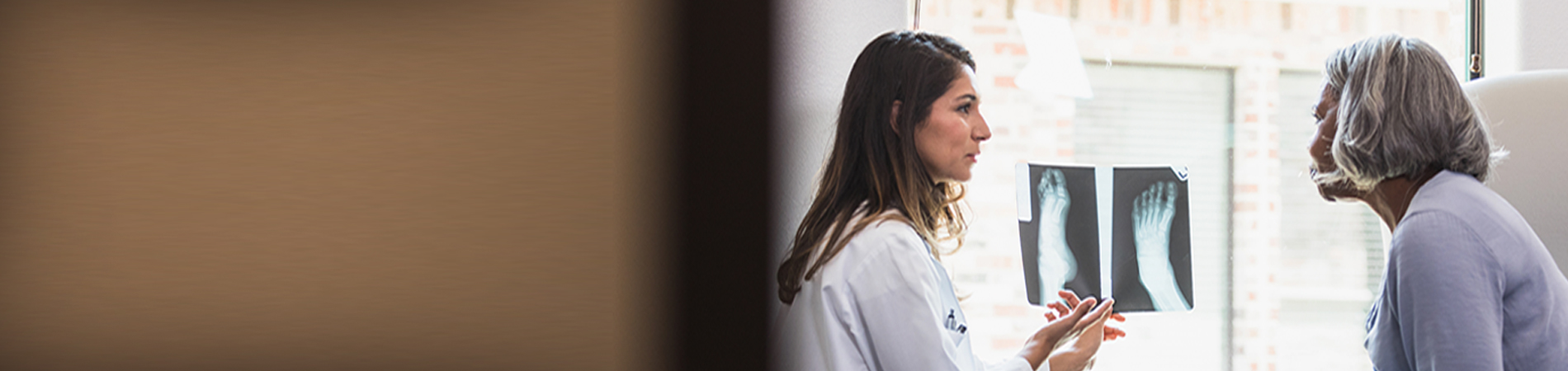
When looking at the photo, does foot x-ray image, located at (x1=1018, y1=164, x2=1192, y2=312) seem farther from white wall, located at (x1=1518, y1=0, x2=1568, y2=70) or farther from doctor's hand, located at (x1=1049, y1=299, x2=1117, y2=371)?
white wall, located at (x1=1518, y1=0, x2=1568, y2=70)

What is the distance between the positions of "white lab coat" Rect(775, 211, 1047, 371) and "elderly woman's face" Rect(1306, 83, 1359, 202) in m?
0.47

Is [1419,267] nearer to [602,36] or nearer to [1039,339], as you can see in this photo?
[1039,339]

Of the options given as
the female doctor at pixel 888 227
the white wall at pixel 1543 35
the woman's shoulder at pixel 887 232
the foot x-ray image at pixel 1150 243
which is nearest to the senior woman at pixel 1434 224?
the foot x-ray image at pixel 1150 243

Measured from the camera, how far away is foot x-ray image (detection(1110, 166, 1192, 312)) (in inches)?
42.5

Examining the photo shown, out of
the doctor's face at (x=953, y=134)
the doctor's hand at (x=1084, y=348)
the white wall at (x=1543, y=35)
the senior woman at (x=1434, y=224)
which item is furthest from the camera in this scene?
the white wall at (x=1543, y=35)

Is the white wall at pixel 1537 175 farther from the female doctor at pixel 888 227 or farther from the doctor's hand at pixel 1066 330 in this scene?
the female doctor at pixel 888 227

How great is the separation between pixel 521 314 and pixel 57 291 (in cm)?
19

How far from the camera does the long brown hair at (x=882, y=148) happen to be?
0.86 metres

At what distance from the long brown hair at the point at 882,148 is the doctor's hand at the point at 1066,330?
19 centimetres

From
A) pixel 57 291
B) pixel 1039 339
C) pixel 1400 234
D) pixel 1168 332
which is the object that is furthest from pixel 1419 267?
pixel 57 291

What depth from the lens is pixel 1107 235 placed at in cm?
108

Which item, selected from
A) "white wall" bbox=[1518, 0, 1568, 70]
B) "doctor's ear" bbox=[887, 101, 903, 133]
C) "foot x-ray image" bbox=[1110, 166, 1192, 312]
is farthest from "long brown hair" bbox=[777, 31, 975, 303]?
"white wall" bbox=[1518, 0, 1568, 70]

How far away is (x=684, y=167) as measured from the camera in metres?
0.42

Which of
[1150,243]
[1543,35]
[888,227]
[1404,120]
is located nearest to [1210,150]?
[1150,243]
